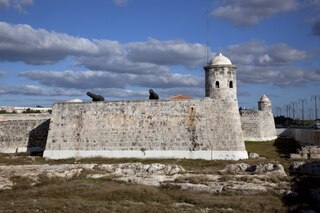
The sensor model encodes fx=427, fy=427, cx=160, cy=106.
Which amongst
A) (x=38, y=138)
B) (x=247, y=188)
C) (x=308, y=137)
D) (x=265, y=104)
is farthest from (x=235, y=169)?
(x=265, y=104)

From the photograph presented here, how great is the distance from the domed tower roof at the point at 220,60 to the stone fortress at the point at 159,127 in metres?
0.08

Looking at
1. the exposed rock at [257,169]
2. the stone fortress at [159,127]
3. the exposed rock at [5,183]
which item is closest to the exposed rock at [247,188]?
the exposed rock at [257,169]

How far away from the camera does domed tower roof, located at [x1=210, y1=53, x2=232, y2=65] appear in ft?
97.0

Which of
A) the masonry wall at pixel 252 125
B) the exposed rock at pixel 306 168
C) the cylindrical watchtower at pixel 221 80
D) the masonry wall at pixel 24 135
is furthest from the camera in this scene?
the masonry wall at pixel 252 125

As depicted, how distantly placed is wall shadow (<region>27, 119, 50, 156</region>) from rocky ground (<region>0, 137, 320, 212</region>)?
11.9 metres

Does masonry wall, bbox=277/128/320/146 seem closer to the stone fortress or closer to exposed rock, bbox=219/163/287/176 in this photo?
the stone fortress

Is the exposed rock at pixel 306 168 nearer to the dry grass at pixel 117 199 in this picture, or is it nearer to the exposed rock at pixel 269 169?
the exposed rock at pixel 269 169

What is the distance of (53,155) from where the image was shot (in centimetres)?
3067

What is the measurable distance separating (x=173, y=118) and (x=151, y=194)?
41.9ft

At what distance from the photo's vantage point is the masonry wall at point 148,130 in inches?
1099

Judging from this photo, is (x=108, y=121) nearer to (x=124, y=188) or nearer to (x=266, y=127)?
(x=124, y=188)

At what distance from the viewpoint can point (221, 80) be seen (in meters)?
29.2

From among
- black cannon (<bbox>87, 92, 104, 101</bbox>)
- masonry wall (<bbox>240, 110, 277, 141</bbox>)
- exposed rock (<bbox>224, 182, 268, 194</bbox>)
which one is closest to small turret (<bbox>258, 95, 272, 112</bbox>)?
masonry wall (<bbox>240, 110, 277, 141</bbox>)

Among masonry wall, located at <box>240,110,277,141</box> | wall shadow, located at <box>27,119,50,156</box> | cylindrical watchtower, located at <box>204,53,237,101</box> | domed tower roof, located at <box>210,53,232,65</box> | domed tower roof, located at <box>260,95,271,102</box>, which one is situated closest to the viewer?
cylindrical watchtower, located at <box>204,53,237,101</box>
